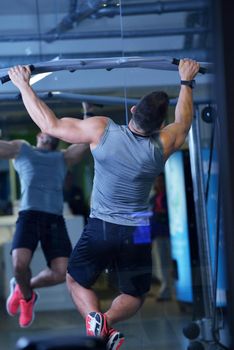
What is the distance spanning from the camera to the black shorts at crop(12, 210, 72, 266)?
15.8 feet

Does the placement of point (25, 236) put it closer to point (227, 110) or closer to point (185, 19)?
point (185, 19)

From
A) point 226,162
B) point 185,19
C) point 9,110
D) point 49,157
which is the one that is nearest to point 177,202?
point 49,157

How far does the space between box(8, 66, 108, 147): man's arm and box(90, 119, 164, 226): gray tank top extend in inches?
2.2

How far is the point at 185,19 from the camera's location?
3.88 m

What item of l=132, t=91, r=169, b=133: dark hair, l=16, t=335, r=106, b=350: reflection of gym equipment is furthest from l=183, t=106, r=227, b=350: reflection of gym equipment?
l=16, t=335, r=106, b=350: reflection of gym equipment

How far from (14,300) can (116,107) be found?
1.45 metres

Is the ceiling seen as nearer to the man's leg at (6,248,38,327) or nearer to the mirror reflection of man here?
the mirror reflection of man

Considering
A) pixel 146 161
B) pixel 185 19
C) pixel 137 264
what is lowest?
pixel 137 264

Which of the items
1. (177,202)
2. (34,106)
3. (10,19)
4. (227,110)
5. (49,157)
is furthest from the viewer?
(177,202)

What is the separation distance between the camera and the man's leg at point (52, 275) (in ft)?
15.4

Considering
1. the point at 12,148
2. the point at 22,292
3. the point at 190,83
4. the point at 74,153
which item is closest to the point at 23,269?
the point at 22,292

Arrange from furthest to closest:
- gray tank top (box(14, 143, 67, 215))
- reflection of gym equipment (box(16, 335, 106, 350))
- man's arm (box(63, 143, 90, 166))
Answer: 1. gray tank top (box(14, 143, 67, 215))
2. man's arm (box(63, 143, 90, 166))
3. reflection of gym equipment (box(16, 335, 106, 350))

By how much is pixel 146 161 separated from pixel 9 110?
109 centimetres

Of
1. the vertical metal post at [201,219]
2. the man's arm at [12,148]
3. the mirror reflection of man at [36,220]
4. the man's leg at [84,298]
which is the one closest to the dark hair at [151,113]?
the vertical metal post at [201,219]
